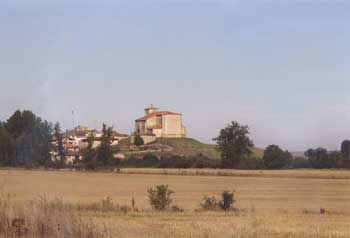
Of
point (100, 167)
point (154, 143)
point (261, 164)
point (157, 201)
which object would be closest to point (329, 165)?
point (261, 164)

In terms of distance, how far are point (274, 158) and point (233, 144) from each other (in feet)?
30.9

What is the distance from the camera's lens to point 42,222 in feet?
43.3

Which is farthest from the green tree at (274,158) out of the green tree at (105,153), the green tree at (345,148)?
the green tree at (105,153)

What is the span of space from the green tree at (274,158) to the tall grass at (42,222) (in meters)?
122

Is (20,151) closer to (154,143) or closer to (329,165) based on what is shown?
(154,143)

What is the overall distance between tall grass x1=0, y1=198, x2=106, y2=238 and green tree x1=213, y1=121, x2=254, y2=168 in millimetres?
120942

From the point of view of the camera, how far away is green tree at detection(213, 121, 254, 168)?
13525 cm

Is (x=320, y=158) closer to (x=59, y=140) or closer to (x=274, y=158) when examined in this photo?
(x=274, y=158)

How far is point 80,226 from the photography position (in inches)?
502

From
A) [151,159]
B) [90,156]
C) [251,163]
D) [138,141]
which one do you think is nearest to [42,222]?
[90,156]

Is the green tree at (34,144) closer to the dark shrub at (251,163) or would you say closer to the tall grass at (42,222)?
the dark shrub at (251,163)

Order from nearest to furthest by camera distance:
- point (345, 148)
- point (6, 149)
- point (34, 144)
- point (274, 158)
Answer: point (274, 158) → point (345, 148) → point (6, 149) → point (34, 144)

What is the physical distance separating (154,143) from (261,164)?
5352 cm

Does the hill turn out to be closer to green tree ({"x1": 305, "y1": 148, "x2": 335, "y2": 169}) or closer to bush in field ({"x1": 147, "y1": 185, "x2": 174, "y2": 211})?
green tree ({"x1": 305, "y1": 148, "x2": 335, "y2": 169})
